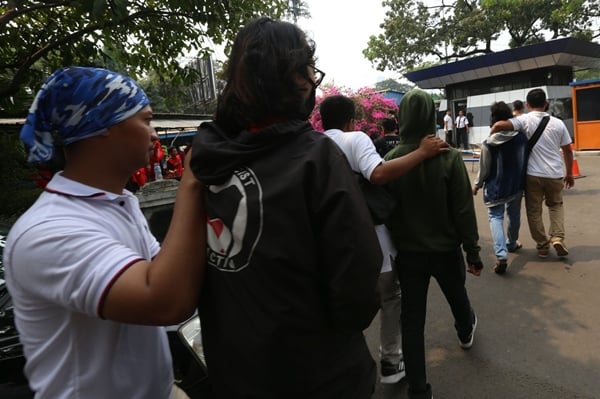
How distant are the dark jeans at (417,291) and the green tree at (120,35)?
342 cm

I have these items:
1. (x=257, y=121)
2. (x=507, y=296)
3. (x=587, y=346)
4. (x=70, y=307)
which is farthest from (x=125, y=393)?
(x=507, y=296)

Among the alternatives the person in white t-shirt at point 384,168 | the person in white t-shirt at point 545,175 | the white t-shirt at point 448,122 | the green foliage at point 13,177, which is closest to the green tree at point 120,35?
A: the green foliage at point 13,177

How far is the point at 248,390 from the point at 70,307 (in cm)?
47

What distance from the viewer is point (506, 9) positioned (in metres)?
18.8

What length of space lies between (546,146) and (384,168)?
3.18 metres

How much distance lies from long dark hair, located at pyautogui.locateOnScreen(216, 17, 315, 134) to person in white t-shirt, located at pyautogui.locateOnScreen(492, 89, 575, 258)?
4.13m

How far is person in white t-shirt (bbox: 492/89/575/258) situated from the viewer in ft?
14.8

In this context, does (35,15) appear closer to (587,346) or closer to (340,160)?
(340,160)

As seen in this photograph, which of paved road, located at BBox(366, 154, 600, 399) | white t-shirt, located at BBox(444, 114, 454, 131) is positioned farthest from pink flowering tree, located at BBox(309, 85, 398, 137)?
white t-shirt, located at BBox(444, 114, 454, 131)

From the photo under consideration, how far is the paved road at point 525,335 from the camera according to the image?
2.65 m

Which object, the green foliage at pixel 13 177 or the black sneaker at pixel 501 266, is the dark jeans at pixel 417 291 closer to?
the black sneaker at pixel 501 266

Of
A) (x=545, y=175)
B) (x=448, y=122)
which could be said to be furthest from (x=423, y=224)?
(x=448, y=122)

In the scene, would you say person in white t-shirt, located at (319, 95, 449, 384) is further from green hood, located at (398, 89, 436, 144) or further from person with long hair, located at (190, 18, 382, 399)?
person with long hair, located at (190, 18, 382, 399)

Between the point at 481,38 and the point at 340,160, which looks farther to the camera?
the point at 481,38
